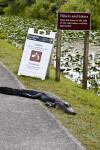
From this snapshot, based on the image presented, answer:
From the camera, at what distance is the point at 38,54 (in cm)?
930

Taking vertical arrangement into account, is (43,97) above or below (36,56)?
below

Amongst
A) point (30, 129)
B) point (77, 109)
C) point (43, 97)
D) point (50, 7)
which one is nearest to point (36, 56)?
point (43, 97)

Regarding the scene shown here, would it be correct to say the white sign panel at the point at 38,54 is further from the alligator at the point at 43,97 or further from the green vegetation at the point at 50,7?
the green vegetation at the point at 50,7

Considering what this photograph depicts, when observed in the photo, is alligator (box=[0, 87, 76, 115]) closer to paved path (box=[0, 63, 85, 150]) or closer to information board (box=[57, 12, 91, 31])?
paved path (box=[0, 63, 85, 150])

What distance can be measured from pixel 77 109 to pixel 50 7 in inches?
1310

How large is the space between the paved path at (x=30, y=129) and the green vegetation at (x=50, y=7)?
45.5ft

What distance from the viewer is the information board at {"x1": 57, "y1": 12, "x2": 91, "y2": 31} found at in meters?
9.22

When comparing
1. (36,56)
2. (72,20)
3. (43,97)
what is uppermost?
(72,20)

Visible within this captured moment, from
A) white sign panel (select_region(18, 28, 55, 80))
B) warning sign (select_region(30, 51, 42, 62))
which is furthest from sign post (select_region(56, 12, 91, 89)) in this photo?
warning sign (select_region(30, 51, 42, 62))

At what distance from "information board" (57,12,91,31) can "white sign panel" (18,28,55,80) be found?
1.18 feet

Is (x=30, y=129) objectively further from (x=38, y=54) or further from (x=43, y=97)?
(x=38, y=54)

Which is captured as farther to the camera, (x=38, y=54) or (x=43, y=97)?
(x=38, y=54)

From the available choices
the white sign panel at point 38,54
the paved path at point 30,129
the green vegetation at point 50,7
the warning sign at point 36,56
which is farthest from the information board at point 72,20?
the green vegetation at point 50,7

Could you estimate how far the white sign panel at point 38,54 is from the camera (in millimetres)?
9266
